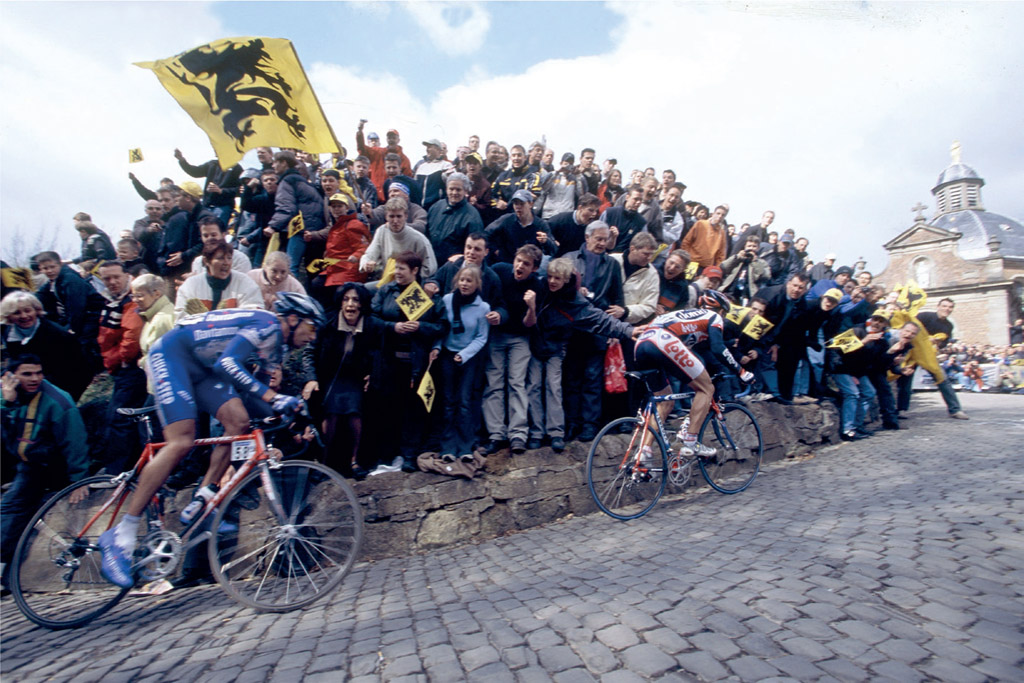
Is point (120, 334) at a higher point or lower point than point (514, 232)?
lower

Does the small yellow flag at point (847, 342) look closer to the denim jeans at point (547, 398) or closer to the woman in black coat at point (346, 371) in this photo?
the denim jeans at point (547, 398)

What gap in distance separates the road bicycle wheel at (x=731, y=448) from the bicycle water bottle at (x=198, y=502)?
459 cm

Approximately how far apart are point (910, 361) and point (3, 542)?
521 inches

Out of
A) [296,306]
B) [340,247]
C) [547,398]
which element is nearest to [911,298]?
[547,398]

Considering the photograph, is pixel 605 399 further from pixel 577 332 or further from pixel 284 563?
pixel 284 563

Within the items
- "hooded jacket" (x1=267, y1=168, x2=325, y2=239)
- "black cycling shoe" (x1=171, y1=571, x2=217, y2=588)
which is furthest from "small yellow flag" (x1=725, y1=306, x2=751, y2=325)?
"black cycling shoe" (x1=171, y1=571, x2=217, y2=588)

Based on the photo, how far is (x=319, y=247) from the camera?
6.87 m

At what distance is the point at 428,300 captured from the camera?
5.41m

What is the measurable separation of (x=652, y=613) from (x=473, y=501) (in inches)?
99.6

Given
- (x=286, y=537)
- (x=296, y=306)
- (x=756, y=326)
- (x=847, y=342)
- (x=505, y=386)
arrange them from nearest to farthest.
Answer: (x=286, y=537) < (x=296, y=306) < (x=505, y=386) < (x=756, y=326) < (x=847, y=342)

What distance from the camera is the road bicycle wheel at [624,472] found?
5.40m

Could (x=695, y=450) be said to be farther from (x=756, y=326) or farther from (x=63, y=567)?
(x=63, y=567)

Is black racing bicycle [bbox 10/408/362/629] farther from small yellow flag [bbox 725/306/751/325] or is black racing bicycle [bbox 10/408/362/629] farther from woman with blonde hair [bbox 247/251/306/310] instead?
small yellow flag [bbox 725/306/751/325]

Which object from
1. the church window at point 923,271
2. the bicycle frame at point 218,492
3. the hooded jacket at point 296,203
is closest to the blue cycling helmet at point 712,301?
the hooded jacket at point 296,203
